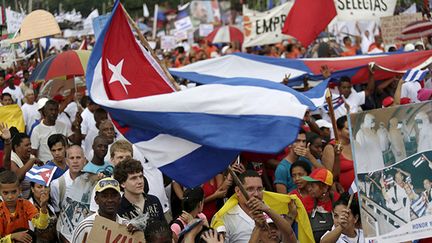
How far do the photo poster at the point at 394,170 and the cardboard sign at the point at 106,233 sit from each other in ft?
5.34

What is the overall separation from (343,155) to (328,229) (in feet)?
6.02

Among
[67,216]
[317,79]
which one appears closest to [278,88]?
[67,216]

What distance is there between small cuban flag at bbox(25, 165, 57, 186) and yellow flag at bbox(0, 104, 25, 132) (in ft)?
10.7

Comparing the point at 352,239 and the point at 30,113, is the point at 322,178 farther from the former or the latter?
the point at 30,113

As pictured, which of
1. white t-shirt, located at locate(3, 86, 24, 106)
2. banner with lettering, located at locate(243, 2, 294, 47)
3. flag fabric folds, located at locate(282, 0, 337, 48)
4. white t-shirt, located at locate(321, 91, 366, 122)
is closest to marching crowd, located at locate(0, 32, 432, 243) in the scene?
white t-shirt, located at locate(321, 91, 366, 122)

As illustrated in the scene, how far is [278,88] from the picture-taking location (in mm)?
7875

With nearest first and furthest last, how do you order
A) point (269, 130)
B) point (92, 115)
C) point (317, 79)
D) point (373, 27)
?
point (269, 130), point (92, 115), point (317, 79), point (373, 27)

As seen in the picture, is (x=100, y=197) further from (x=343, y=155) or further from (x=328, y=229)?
(x=343, y=155)

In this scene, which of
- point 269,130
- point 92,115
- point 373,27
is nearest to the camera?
point 269,130

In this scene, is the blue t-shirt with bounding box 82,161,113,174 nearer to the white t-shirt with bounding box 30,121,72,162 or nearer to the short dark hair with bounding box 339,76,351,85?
the white t-shirt with bounding box 30,121,72,162

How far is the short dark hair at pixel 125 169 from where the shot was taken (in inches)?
309

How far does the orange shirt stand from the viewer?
338 inches

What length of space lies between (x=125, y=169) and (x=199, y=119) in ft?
2.26

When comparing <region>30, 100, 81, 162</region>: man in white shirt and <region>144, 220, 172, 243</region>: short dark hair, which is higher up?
<region>144, 220, 172, 243</region>: short dark hair
